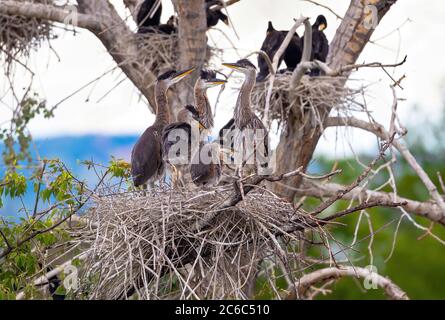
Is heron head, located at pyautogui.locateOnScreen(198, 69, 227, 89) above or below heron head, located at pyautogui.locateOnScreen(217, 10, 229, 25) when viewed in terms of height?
below

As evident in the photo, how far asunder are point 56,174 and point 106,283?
3.48 ft

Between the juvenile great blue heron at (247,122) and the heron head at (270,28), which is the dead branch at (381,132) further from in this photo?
the heron head at (270,28)

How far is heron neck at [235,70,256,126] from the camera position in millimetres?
7035

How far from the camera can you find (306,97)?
321 inches

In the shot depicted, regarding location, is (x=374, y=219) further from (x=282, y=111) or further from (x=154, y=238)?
(x=154, y=238)

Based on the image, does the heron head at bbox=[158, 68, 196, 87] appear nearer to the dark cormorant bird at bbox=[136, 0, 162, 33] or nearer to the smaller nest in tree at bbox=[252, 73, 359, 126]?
the smaller nest in tree at bbox=[252, 73, 359, 126]

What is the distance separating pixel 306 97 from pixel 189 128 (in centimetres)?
199

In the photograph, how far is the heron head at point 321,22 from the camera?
32.4 ft

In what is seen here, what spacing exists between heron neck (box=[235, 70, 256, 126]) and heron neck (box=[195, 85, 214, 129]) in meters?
0.19

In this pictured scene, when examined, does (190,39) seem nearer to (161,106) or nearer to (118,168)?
(161,106)

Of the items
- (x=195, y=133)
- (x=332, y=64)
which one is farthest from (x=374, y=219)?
(x=195, y=133)

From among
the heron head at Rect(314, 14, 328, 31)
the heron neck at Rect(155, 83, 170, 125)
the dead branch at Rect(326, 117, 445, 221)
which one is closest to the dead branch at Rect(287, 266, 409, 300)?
the dead branch at Rect(326, 117, 445, 221)

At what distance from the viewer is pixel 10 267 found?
5.98 meters

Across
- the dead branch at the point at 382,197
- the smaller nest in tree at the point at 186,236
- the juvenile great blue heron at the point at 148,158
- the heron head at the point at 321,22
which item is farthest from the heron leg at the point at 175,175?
the heron head at the point at 321,22
